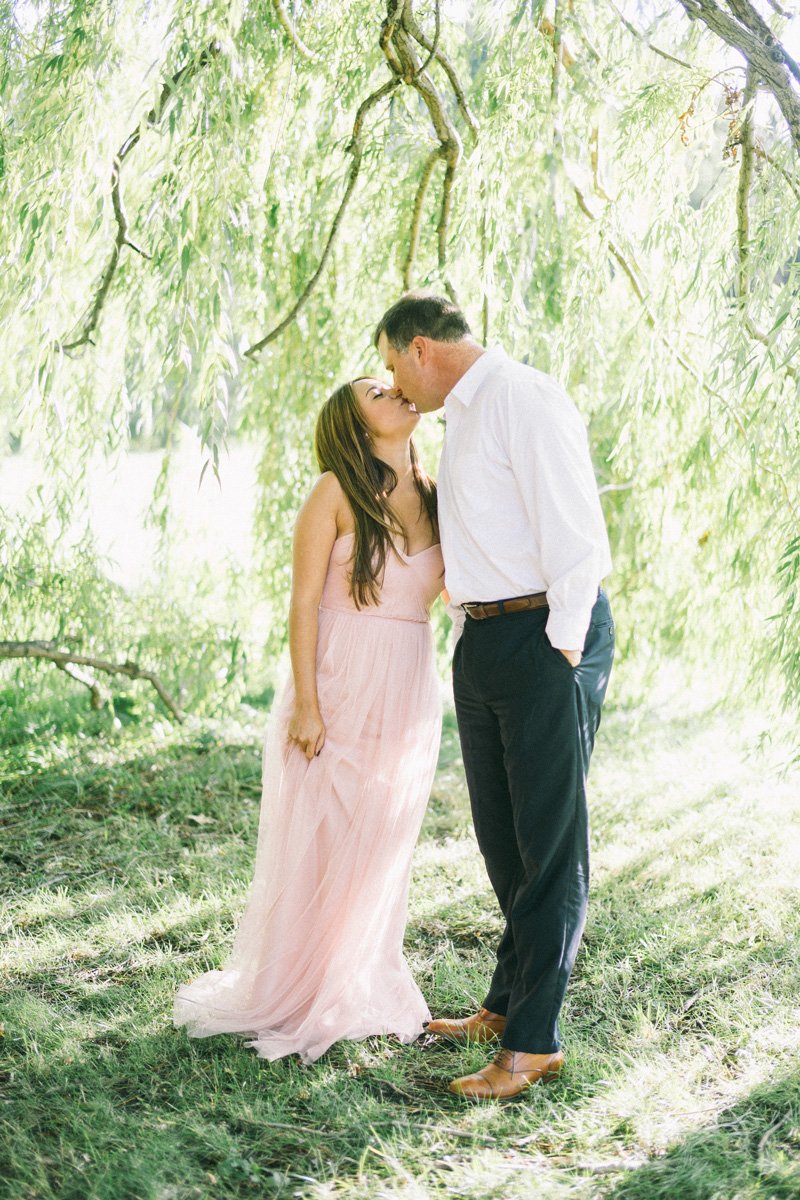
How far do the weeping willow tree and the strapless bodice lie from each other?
49cm

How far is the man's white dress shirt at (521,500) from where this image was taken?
6.13 ft

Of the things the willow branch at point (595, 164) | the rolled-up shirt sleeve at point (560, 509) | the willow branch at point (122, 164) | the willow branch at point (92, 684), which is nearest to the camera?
the rolled-up shirt sleeve at point (560, 509)

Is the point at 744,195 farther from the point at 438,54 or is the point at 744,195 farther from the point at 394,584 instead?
the point at 394,584

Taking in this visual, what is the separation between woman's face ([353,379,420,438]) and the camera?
86.9 inches

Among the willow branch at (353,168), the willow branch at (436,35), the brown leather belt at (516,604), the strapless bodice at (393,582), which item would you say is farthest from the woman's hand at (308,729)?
the willow branch at (436,35)

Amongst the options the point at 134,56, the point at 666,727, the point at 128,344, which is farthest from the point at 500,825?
the point at 666,727

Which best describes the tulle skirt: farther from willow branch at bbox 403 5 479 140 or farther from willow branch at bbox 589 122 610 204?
willow branch at bbox 589 122 610 204

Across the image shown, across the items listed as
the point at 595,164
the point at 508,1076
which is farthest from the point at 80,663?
the point at 595,164

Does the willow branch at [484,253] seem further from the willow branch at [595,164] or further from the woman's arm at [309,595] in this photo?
the woman's arm at [309,595]

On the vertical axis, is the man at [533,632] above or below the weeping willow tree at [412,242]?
below

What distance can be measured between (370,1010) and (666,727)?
135 inches

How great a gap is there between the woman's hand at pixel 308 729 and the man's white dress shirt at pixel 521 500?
46 centimetres

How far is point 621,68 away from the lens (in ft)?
10.3

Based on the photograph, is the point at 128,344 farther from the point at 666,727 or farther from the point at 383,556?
the point at 666,727
